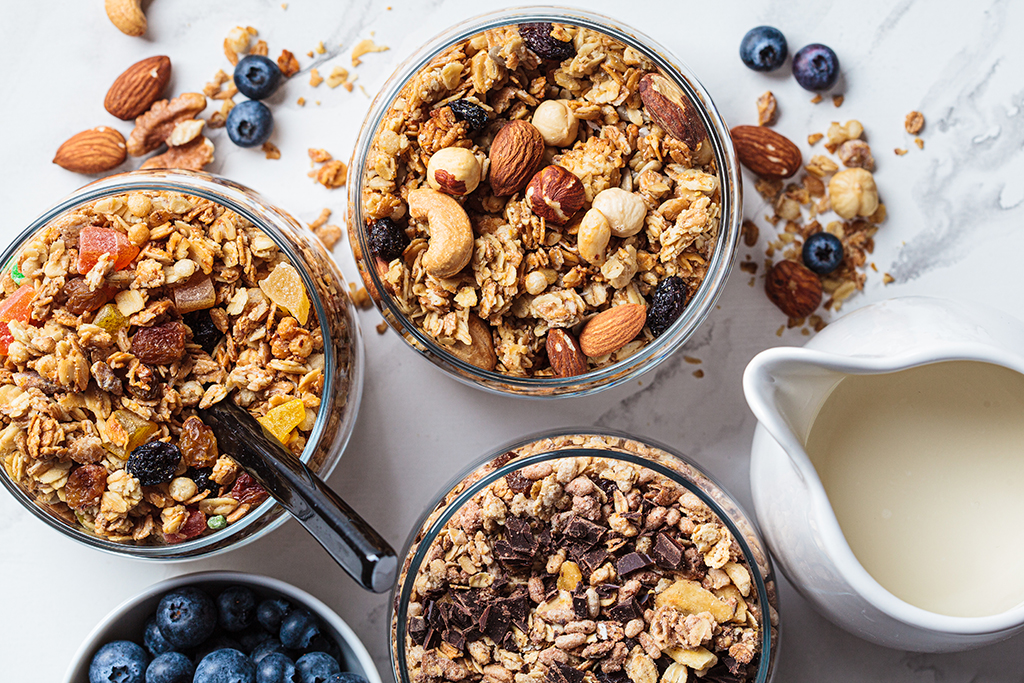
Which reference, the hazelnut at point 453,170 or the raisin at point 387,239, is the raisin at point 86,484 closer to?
the raisin at point 387,239

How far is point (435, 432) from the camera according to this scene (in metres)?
1.14

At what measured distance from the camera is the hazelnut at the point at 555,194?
89cm

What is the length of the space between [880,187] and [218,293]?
0.95m

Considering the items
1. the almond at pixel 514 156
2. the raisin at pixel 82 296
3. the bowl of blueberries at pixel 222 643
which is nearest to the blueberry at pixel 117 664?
the bowl of blueberries at pixel 222 643

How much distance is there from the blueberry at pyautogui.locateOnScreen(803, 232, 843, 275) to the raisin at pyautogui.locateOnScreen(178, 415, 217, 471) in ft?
2.79

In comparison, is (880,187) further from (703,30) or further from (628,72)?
(628,72)

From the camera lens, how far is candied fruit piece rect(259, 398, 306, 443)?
36.2 inches

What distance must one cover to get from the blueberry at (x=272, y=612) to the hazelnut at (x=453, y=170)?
0.61 meters

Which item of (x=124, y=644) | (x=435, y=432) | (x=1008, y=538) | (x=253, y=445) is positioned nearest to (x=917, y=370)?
(x=1008, y=538)

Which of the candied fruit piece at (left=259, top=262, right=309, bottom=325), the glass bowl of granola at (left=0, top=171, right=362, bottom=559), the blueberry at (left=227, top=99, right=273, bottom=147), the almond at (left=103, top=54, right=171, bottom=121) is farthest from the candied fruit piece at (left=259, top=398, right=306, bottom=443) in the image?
the almond at (left=103, top=54, right=171, bottom=121)

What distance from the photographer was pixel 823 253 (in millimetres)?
1102

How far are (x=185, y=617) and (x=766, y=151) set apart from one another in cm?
104

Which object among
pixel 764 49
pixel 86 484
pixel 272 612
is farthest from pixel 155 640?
pixel 764 49

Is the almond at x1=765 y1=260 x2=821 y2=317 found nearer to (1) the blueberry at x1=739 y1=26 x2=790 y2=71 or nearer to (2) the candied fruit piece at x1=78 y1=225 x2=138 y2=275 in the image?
(1) the blueberry at x1=739 y1=26 x2=790 y2=71
